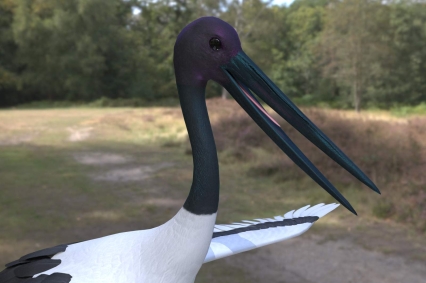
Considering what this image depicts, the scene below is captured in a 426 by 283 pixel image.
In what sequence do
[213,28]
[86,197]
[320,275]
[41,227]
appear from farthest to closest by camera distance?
[86,197] < [41,227] < [320,275] < [213,28]

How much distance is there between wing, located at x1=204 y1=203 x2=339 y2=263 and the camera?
185 cm

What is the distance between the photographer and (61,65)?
27.4m

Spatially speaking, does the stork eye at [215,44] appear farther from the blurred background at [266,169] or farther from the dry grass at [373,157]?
the dry grass at [373,157]

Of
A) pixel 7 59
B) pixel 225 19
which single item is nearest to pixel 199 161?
pixel 225 19

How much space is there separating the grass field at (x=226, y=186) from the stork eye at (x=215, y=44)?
106 inches

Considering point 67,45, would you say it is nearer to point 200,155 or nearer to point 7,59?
point 7,59

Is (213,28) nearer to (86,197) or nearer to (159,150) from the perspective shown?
(86,197)

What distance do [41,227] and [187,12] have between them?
1197 inches

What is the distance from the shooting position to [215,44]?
1.45 meters

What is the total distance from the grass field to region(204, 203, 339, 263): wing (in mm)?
1664

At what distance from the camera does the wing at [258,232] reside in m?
1.85

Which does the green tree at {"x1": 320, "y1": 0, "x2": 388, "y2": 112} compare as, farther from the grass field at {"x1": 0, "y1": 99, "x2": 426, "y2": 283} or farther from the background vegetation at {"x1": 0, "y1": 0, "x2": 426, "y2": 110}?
the grass field at {"x1": 0, "y1": 99, "x2": 426, "y2": 283}

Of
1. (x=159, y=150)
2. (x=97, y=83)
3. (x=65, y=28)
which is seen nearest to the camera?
(x=159, y=150)

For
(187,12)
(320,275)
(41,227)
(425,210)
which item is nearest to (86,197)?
(41,227)
